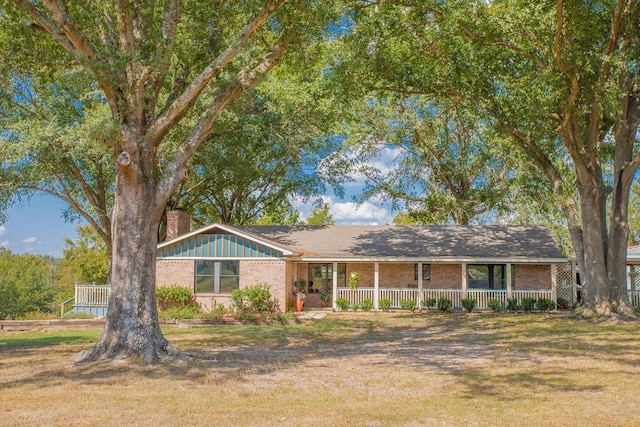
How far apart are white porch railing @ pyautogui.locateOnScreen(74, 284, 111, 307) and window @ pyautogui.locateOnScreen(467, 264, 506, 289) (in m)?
16.0

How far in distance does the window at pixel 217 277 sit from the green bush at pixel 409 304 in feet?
22.8

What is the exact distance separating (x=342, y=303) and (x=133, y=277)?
13.9 meters

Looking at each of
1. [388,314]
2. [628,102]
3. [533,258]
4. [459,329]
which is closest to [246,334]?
[459,329]

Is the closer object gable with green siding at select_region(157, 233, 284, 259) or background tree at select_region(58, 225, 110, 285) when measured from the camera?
gable with green siding at select_region(157, 233, 284, 259)

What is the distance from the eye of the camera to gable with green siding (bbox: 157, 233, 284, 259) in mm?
23750

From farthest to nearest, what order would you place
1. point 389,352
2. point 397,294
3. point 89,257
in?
point 89,257 → point 397,294 → point 389,352

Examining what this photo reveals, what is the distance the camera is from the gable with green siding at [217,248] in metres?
23.8

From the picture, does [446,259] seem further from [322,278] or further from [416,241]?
[322,278]

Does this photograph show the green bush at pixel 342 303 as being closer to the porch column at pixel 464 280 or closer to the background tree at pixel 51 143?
the porch column at pixel 464 280

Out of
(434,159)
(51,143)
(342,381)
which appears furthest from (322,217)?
(342,381)

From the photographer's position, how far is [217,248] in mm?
24062

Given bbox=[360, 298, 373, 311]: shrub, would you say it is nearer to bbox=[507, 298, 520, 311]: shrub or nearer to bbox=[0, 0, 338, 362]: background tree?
bbox=[507, 298, 520, 311]: shrub

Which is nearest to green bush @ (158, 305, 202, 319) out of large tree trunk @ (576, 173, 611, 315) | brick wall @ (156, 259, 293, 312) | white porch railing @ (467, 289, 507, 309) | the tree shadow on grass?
brick wall @ (156, 259, 293, 312)

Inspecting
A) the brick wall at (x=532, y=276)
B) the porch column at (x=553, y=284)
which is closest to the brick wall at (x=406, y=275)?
the brick wall at (x=532, y=276)
